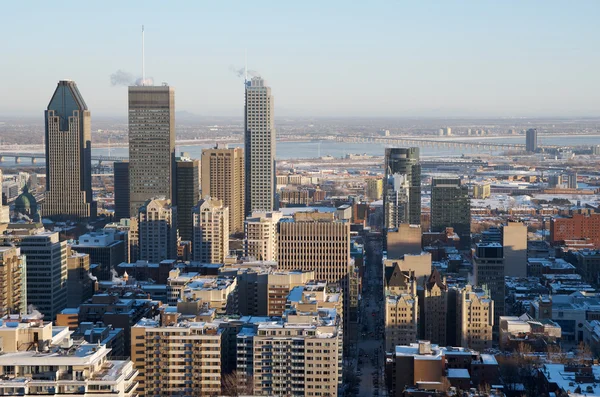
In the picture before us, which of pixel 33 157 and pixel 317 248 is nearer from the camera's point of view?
pixel 317 248

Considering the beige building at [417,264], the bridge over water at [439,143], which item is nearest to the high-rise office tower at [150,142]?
the beige building at [417,264]

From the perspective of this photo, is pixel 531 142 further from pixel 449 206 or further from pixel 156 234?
pixel 156 234

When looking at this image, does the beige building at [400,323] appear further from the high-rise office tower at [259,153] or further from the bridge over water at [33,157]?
the bridge over water at [33,157]

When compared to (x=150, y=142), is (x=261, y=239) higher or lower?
lower

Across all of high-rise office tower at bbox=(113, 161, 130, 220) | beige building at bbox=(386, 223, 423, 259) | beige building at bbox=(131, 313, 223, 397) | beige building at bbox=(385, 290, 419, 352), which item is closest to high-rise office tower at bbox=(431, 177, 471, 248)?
beige building at bbox=(386, 223, 423, 259)

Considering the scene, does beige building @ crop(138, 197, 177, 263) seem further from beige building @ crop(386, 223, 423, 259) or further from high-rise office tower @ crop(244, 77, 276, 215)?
high-rise office tower @ crop(244, 77, 276, 215)

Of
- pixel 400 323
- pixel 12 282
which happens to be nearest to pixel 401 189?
pixel 400 323

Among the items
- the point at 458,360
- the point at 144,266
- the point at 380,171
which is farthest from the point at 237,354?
the point at 380,171

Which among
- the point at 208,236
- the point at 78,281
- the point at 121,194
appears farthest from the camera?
the point at 121,194
